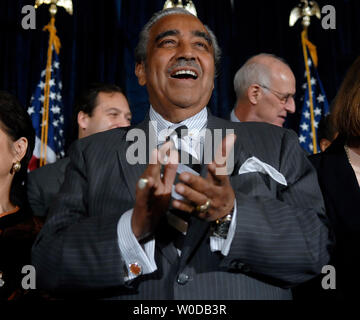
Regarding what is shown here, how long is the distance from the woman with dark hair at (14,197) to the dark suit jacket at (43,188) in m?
0.08

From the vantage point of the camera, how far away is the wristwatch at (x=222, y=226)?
3.69ft

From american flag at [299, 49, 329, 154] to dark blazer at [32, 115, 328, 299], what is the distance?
117 inches

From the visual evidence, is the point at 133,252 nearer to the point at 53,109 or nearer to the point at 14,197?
the point at 14,197

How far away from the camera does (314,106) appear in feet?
14.5

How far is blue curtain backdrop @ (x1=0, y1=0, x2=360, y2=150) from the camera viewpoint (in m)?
4.06

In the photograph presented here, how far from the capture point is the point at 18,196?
192 cm

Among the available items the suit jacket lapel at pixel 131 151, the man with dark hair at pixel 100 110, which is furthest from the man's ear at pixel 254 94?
the suit jacket lapel at pixel 131 151

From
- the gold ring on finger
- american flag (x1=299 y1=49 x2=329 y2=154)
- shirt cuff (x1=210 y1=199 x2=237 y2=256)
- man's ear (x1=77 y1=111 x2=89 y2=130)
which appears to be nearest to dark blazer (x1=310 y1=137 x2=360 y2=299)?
shirt cuff (x1=210 y1=199 x2=237 y2=256)

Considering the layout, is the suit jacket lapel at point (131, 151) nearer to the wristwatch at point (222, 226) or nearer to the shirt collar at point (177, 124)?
→ the shirt collar at point (177, 124)

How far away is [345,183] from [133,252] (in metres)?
0.81

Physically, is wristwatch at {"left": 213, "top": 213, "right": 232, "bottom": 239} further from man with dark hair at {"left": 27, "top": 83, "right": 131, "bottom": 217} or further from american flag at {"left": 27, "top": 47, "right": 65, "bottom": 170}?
american flag at {"left": 27, "top": 47, "right": 65, "bottom": 170}

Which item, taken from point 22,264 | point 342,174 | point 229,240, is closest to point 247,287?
point 229,240

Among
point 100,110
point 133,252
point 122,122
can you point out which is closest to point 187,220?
point 133,252
